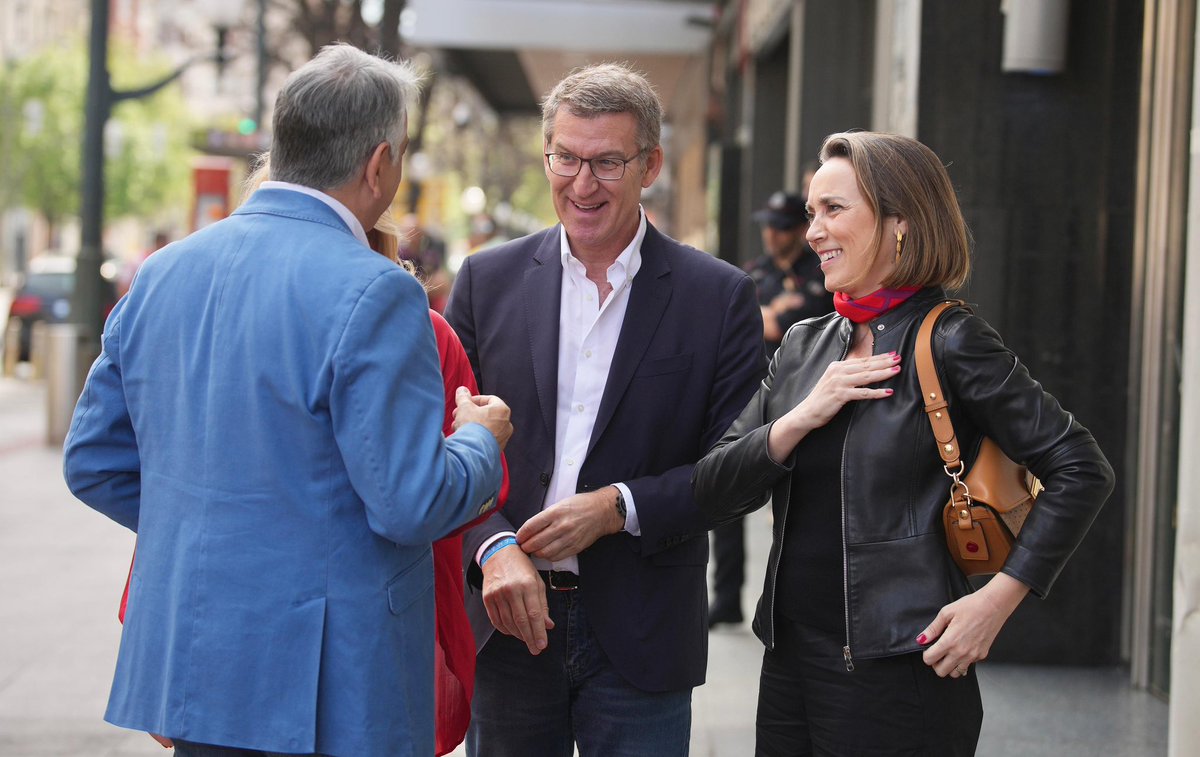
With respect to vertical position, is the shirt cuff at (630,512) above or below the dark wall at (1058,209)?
below

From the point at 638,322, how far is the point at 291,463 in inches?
37.3

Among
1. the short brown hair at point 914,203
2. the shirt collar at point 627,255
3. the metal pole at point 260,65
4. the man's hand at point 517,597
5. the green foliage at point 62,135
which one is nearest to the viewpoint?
the short brown hair at point 914,203

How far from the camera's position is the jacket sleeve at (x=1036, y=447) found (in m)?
2.33

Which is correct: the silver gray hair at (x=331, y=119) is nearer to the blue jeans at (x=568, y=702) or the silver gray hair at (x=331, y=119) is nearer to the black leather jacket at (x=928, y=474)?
the black leather jacket at (x=928, y=474)

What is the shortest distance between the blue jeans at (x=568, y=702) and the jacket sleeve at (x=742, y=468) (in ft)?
1.09

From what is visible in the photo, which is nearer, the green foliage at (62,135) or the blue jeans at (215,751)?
the blue jeans at (215,751)

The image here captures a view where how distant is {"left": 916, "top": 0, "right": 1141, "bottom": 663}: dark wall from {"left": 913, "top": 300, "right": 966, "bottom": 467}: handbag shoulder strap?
3473 mm

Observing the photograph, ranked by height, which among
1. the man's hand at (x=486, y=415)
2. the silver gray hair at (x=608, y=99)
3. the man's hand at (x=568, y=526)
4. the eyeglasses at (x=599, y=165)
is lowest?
the man's hand at (x=568, y=526)

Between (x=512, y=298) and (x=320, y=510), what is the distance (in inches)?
36.6

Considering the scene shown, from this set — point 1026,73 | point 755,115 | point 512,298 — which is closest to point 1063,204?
point 1026,73

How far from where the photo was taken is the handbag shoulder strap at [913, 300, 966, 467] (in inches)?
94.1

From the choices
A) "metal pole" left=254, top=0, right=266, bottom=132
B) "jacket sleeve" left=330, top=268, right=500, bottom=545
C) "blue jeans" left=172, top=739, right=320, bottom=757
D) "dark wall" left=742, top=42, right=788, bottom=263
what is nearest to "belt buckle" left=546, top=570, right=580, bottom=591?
"jacket sleeve" left=330, top=268, right=500, bottom=545

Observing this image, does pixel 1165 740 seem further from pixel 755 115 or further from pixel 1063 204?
pixel 755 115

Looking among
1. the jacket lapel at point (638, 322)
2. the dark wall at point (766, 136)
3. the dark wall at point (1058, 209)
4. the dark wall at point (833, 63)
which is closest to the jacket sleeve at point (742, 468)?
the jacket lapel at point (638, 322)
